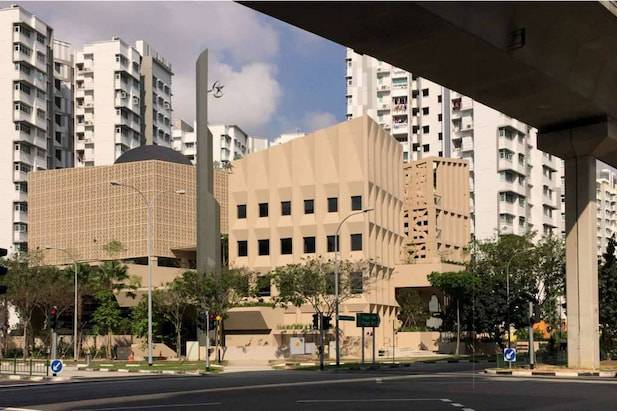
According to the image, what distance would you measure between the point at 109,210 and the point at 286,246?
2053cm

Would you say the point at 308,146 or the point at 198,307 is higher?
the point at 308,146

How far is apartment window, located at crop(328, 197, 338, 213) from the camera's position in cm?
7731

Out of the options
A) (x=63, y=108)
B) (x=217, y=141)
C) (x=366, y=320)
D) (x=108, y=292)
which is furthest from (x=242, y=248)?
(x=217, y=141)

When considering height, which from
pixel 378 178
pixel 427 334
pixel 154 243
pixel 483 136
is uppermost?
pixel 483 136

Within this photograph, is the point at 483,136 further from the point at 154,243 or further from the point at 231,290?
the point at 231,290

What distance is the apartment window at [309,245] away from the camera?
78.2 meters

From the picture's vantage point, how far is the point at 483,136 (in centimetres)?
11488

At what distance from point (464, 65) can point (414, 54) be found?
94.0 inches

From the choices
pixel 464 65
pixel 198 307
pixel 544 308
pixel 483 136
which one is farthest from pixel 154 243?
pixel 464 65

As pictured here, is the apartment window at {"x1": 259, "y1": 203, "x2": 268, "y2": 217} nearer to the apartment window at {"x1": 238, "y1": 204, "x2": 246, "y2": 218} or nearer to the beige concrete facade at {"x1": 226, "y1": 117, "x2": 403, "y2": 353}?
the beige concrete facade at {"x1": 226, "y1": 117, "x2": 403, "y2": 353}

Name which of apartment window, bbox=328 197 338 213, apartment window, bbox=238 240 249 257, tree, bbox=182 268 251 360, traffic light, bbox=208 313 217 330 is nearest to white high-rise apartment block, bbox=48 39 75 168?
apartment window, bbox=238 240 249 257

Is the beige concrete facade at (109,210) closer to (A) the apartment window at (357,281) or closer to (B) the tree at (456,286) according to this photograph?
(A) the apartment window at (357,281)

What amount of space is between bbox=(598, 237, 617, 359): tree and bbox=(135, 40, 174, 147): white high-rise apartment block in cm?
9553

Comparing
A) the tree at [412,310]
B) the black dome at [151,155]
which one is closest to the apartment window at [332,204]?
the tree at [412,310]
